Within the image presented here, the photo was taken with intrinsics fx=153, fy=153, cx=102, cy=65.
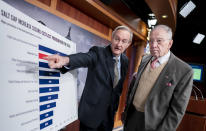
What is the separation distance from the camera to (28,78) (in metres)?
0.80

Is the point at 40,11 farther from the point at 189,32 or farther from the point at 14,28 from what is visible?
the point at 189,32

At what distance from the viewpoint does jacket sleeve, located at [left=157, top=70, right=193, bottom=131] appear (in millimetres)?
1225

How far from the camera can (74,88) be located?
1329 mm

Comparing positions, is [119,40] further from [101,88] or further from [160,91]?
[160,91]

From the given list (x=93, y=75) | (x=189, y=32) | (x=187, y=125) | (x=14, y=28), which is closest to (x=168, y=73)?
(x=93, y=75)

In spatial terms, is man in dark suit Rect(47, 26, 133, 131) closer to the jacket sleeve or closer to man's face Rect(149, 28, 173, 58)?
man's face Rect(149, 28, 173, 58)

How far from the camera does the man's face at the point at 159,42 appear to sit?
4.58 ft

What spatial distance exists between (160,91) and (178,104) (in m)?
0.17

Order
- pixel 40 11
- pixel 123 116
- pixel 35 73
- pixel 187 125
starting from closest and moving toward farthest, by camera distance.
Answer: pixel 35 73 → pixel 123 116 → pixel 40 11 → pixel 187 125

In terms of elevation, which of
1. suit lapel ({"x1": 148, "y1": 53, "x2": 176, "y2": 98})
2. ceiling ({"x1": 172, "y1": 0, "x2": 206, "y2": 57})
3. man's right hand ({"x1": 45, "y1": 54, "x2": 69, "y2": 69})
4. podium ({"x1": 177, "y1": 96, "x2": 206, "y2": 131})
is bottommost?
podium ({"x1": 177, "y1": 96, "x2": 206, "y2": 131})

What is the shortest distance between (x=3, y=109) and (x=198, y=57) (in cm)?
569

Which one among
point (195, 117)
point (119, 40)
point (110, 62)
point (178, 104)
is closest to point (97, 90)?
point (110, 62)

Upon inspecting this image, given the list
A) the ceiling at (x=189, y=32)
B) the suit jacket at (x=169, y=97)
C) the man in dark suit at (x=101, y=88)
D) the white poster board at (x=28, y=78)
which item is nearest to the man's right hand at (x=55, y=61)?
the white poster board at (x=28, y=78)

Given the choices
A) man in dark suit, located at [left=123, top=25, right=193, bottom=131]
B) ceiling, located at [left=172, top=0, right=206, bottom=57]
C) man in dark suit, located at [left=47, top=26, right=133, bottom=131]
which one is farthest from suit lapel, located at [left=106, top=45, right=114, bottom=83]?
ceiling, located at [left=172, top=0, right=206, bottom=57]
